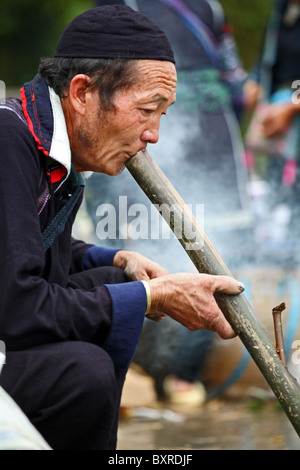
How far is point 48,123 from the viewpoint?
220 centimetres

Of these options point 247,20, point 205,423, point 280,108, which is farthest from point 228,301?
point 247,20

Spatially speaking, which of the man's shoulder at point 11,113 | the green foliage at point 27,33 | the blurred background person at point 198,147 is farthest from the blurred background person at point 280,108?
the green foliage at point 27,33

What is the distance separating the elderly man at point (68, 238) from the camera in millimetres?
1995

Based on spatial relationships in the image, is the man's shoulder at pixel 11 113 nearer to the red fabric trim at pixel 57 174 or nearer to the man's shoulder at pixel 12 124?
the man's shoulder at pixel 12 124

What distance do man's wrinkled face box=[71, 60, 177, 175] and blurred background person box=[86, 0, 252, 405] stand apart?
1.70 metres

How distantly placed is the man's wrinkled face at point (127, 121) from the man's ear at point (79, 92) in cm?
3

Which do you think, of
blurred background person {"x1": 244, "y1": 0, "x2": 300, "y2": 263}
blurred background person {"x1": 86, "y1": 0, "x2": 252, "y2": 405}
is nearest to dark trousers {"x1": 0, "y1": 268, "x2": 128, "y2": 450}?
blurred background person {"x1": 86, "y1": 0, "x2": 252, "y2": 405}

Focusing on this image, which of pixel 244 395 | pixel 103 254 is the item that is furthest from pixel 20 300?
pixel 244 395

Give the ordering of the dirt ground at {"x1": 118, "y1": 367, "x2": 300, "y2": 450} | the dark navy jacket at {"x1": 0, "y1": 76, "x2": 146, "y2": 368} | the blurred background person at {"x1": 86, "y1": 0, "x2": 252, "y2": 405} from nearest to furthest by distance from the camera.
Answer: the dark navy jacket at {"x1": 0, "y1": 76, "x2": 146, "y2": 368} → the dirt ground at {"x1": 118, "y1": 367, "x2": 300, "y2": 450} → the blurred background person at {"x1": 86, "y1": 0, "x2": 252, "y2": 405}

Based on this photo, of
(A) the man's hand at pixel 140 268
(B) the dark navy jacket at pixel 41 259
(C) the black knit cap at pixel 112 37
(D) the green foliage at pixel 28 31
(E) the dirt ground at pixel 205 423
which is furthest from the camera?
(D) the green foliage at pixel 28 31

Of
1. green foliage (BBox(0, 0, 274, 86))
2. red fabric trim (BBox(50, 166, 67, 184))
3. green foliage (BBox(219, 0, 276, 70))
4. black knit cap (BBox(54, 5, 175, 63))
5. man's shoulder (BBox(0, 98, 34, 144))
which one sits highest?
green foliage (BBox(219, 0, 276, 70))

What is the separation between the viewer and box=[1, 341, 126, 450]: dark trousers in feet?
6.56

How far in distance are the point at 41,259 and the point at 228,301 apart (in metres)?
0.61

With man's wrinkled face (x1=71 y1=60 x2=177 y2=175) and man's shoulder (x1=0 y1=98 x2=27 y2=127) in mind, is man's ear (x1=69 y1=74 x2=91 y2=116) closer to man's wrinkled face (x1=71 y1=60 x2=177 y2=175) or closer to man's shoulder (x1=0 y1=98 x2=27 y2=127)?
man's wrinkled face (x1=71 y1=60 x2=177 y2=175)
